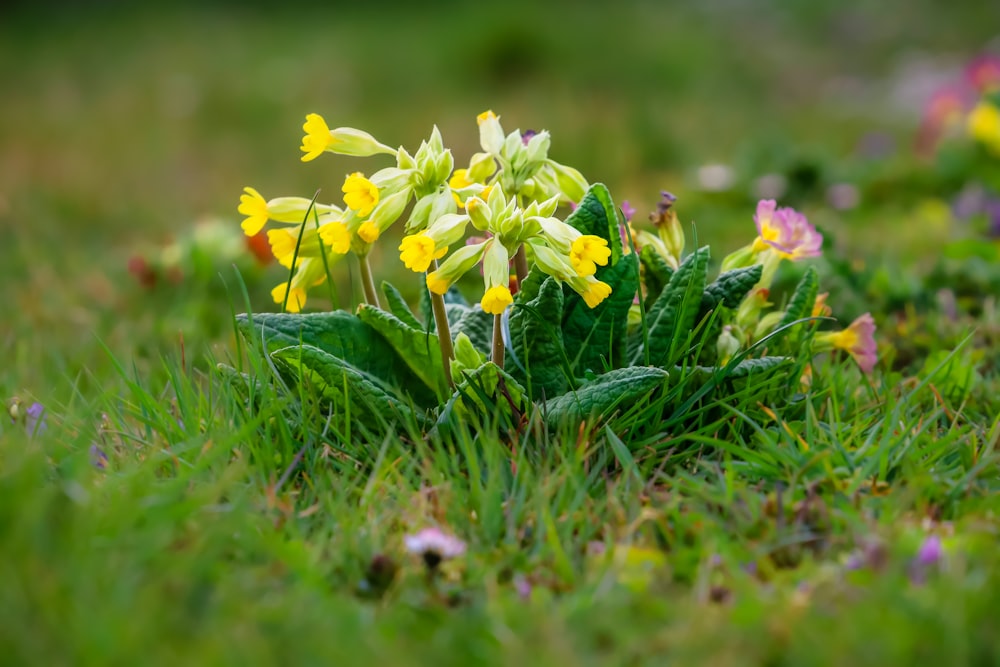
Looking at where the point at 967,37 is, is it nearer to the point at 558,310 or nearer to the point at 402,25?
the point at 402,25

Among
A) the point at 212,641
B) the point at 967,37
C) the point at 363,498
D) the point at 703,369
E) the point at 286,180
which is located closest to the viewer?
the point at 212,641

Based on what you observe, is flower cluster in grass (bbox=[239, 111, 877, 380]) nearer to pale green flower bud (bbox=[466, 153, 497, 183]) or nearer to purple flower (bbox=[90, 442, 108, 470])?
pale green flower bud (bbox=[466, 153, 497, 183])

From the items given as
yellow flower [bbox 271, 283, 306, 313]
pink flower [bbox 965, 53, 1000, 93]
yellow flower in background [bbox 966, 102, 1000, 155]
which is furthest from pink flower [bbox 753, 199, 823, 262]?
pink flower [bbox 965, 53, 1000, 93]

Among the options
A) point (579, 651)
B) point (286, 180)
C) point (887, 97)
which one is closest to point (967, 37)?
point (887, 97)

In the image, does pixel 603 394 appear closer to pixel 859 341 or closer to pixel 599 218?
pixel 599 218

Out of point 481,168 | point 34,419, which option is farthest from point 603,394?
point 34,419

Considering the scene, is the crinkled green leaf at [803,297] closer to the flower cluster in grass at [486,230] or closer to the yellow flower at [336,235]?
the flower cluster in grass at [486,230]
